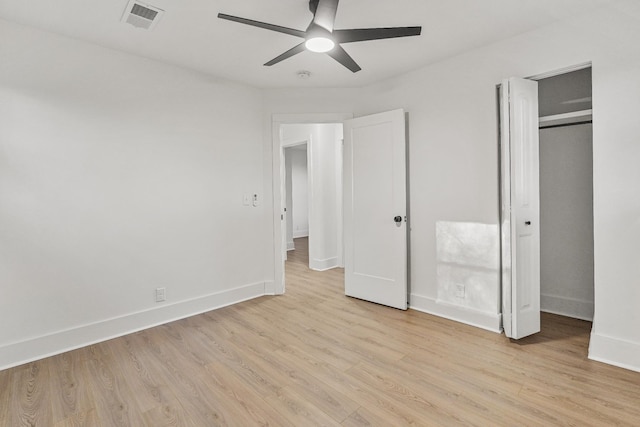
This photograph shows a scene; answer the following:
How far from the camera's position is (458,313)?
316 cm

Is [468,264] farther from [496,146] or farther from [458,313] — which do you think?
[496,146]

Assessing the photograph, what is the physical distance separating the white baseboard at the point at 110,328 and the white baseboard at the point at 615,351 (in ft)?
10.5

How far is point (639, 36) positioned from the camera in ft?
7.30

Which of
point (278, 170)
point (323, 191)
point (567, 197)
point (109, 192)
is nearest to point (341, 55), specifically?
point (278, 170)

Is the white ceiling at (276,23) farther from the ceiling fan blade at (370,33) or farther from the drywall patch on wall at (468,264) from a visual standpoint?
the drywall patch on wall at (468,264)

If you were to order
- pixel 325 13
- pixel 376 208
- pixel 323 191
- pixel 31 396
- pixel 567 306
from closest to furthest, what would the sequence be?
pixel 325 13 → pixel 31 396 → pixel 567 306 → pixel 376 208 → pixel 323 191

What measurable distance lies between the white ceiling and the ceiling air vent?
0.04 m

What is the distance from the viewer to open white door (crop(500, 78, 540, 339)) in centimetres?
260

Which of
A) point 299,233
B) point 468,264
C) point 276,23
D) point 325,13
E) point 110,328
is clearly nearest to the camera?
point 325,13

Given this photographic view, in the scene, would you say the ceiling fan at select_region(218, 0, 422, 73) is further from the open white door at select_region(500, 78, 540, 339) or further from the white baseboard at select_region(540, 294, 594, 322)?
the white baseboard at select_region(540, 294, 594, 322)

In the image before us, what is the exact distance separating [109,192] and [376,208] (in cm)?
262

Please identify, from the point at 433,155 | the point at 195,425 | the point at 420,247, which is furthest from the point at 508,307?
the point at 195,425

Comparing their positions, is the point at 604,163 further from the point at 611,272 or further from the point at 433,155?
the point at 433,155

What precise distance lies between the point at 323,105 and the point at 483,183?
2.03 m
